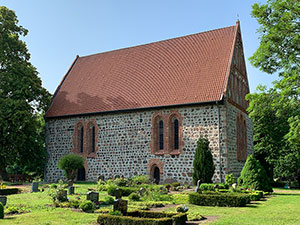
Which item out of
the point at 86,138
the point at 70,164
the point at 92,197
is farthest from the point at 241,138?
the point at 92,197

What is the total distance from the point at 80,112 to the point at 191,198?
1494 cm

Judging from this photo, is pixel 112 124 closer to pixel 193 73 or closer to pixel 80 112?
pixel 80 112

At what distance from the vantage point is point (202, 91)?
22500mm

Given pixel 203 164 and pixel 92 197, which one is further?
pixel 203 164

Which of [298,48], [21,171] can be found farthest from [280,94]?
[21,171]

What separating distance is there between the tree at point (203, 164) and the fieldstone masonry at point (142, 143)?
1161 millimetres

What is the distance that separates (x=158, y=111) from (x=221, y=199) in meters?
10.9

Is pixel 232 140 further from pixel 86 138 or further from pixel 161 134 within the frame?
pixel 86 138

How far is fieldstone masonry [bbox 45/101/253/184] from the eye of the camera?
2134cm

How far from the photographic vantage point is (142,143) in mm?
23891

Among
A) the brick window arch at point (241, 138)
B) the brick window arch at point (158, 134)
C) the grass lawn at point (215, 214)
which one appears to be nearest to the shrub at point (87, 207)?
the grass lawn at point (215, 214)

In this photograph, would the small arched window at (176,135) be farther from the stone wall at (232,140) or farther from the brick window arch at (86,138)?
the brick window arch at (86,138)

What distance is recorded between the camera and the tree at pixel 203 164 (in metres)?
19.8

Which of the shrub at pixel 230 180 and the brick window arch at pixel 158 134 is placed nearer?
the shrub at pixel 230 180
